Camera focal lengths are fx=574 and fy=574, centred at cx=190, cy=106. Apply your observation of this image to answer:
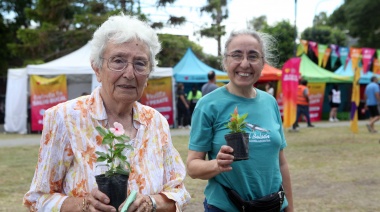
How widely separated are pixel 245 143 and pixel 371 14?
148 feet

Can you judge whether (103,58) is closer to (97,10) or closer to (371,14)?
(97,10)

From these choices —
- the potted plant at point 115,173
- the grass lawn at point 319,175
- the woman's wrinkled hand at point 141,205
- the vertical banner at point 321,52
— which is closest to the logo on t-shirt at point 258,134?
the woman's wrinkled hand at point 141,205

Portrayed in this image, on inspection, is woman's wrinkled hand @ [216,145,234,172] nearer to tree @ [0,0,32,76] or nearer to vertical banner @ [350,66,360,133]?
vertical banner @ [350,66,360,133]

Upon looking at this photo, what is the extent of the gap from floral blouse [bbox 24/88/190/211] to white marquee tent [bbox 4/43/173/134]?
16374 millimetres

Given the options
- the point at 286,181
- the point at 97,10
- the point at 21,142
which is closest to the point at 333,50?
the point at 97,10

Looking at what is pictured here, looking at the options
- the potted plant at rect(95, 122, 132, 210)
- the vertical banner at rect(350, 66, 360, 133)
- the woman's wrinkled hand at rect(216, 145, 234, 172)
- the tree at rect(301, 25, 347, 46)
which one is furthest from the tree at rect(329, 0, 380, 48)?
the potted plant at rect(95, 122, 132, 210)

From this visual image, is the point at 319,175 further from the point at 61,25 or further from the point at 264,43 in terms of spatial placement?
the point at 61,25

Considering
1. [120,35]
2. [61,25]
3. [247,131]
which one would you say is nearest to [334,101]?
[61,25]

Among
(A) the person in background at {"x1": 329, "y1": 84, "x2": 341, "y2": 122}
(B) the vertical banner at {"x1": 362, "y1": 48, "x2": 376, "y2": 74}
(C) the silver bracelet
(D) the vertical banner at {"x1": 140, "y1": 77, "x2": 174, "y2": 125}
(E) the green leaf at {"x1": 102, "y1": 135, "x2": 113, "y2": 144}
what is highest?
(E) the green leaf at {"x1": 102, "y1": 135, "x2": 113, "y2": 144}

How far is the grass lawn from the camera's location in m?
7.32

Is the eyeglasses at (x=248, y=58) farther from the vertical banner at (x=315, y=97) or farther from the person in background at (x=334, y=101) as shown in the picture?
the vertical banner at (x=315, y=97)

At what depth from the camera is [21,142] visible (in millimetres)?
16531

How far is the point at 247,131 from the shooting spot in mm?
3184

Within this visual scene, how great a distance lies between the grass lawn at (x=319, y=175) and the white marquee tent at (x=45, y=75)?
4.97 m
